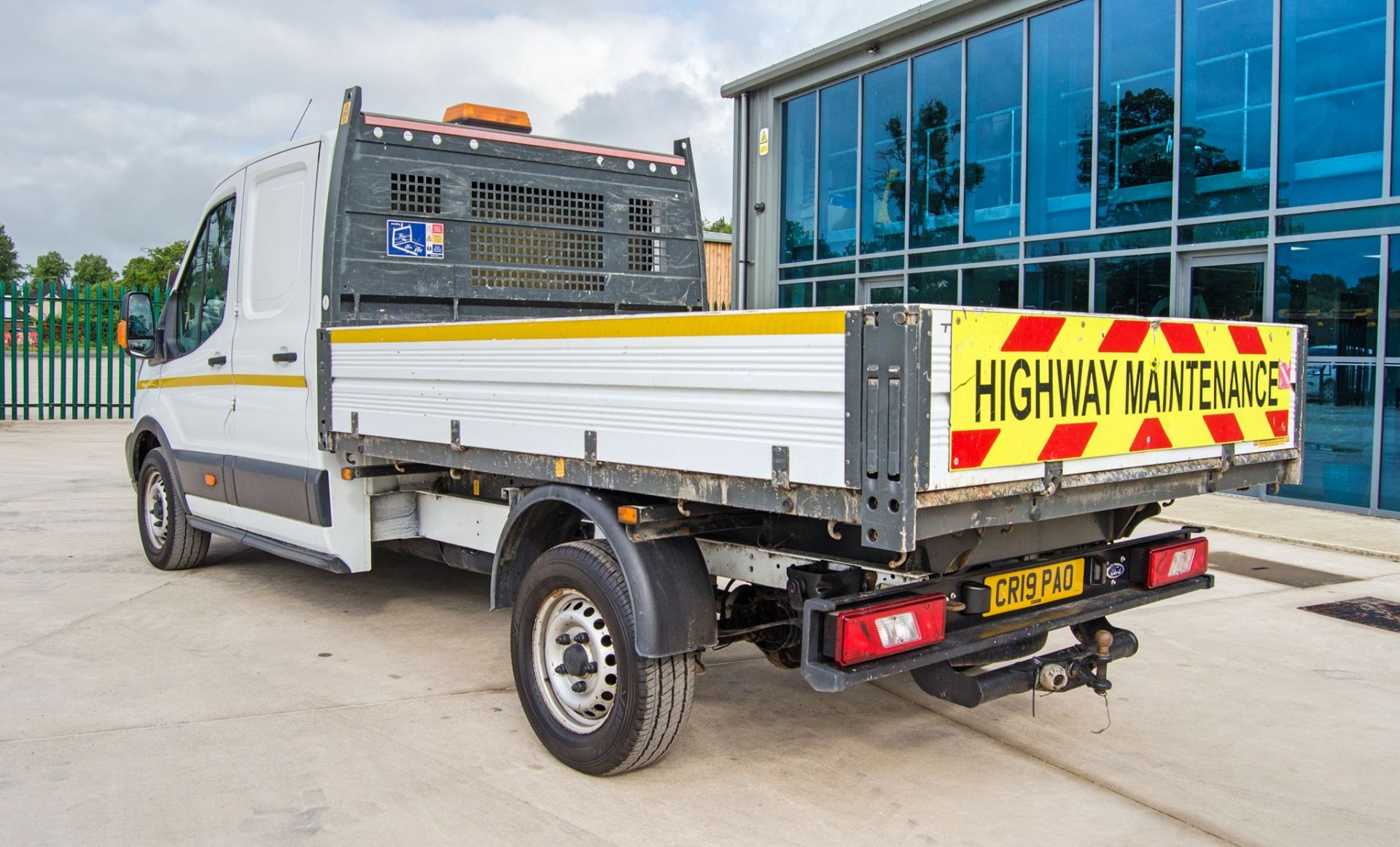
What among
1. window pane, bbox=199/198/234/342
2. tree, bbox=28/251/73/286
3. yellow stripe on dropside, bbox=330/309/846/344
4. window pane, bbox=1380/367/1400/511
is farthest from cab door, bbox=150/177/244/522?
tree, bbox=28/251/73/286

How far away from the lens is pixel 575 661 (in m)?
3.73

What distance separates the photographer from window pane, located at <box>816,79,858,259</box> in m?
14.1

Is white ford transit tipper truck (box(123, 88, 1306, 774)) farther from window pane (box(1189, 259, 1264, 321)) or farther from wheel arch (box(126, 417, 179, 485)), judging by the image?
window pane (box(1189, 259, 1264, 321))

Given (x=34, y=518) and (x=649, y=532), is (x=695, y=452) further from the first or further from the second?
(x=34, y=518)

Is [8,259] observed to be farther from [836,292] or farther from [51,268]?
[836,292]

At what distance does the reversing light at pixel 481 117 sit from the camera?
586 centimetres

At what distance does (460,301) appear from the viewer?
567 cm

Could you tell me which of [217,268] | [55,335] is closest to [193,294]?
[217,268]

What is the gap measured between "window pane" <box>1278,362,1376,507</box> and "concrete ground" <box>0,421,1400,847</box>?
3849mm

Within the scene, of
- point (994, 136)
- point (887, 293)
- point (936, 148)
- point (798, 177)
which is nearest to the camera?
point (994, 136)

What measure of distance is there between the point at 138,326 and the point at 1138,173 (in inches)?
353

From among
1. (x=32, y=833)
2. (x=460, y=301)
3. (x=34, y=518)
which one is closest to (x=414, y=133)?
(x=460, y=301)

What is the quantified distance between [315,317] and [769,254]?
10.8 m

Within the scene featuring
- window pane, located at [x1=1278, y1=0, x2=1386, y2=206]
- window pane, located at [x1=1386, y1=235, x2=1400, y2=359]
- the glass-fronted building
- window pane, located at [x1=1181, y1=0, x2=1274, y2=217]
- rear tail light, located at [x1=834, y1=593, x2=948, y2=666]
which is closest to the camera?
rear tail light, located at [x1=834, y1=593, x2=948, y2=666]
